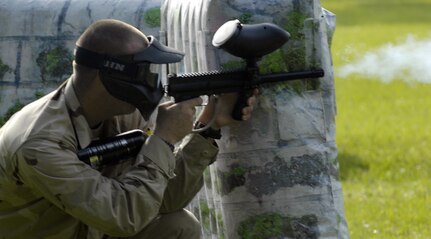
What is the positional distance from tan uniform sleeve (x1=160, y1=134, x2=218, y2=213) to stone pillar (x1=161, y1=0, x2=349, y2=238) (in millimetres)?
147

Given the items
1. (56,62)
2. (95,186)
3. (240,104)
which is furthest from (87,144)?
(56,62)

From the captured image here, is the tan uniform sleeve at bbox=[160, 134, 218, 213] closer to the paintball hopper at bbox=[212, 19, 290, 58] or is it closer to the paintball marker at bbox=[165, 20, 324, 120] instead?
the paintball marker at bbox=[165, 20, 324, 120]

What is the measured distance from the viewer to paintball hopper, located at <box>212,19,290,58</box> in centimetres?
471

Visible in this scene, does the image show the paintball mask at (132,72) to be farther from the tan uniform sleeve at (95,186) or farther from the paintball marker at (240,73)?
the tan uniform sleeve at (95,186)

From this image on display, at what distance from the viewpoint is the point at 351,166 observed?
1061 centimetres

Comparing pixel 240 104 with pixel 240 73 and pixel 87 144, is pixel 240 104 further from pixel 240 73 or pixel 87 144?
pixel 87 144

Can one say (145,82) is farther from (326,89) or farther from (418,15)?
(418,15)

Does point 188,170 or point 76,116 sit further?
point 188,170

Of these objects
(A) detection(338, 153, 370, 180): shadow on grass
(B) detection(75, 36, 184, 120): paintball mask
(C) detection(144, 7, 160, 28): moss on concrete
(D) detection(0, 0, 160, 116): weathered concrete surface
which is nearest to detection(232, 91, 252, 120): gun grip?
(B) detection(75, 36, 184, 120): paintball mask

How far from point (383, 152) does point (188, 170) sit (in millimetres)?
6401

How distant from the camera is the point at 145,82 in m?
4.78

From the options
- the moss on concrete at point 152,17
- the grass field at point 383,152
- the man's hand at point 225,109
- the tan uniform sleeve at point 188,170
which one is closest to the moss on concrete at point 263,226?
the tan uniform sleeve at point 188,170

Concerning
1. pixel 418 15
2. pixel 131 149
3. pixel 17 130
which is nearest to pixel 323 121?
pixel 131 149

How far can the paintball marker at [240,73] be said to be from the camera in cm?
473
